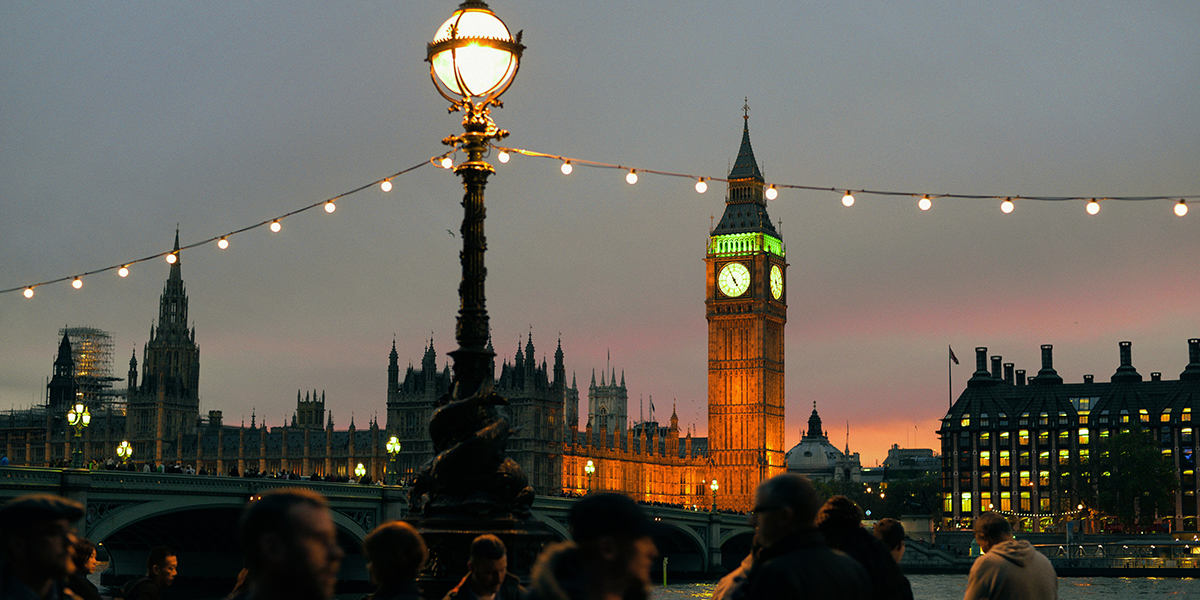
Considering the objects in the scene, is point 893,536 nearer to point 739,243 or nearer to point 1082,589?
point 1082,589

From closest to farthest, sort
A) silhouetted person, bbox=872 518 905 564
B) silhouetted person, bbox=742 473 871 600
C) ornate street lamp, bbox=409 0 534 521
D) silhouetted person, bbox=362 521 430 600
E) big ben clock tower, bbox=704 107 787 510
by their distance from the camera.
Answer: silhouetted person, bbox=742 473 871 600 < silhouetted person, bbox=362 521 430 600 < silhouetted person, bbox=872 518 905 564 < ornate street lamp, bbox=409 0 534 521 < big ben clock tower, bbox=704 107 787 510

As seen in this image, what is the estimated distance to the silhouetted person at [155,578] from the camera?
875cm

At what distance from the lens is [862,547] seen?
621 centimetres

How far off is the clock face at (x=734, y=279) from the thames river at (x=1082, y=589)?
40.4 meters

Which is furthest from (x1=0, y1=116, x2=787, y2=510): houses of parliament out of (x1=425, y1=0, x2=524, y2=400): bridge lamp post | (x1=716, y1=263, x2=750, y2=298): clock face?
(x1=425, y1=0, x2=524, y2=400): bridge lamp post

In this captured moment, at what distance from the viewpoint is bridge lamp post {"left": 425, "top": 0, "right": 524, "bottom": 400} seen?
956 centimetres

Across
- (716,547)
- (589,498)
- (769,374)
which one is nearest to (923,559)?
(716,547)

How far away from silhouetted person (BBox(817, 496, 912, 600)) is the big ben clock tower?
102m

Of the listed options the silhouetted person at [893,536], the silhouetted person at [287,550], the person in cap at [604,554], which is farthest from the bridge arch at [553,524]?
the silhouetted person at [287,550]

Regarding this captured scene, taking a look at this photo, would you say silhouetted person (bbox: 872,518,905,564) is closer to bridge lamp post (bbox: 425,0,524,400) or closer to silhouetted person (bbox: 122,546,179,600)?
bridge lamp post (bbox: 425,0,524,400)

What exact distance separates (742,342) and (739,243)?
7.69 metres

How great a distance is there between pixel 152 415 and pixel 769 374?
49.3m

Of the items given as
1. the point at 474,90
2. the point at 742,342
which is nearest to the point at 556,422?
the point at 742,342

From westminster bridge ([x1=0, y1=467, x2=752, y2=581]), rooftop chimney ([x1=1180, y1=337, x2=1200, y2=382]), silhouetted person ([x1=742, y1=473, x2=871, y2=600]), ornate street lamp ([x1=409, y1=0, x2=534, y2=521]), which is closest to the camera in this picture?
silhouetted person ([x1=742, y1=473, x2=871, y2=600])
